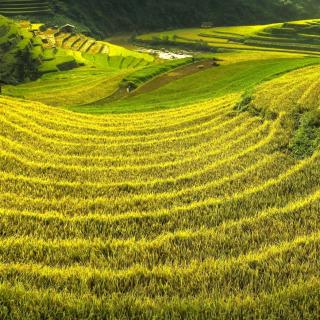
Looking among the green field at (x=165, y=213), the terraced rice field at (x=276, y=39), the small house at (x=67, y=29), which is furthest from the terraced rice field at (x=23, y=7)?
the green field at (x=165, y=213)

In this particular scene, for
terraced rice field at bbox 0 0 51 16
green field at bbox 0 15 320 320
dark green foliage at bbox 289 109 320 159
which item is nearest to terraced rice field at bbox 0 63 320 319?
green field at bbox 0 15 320 320

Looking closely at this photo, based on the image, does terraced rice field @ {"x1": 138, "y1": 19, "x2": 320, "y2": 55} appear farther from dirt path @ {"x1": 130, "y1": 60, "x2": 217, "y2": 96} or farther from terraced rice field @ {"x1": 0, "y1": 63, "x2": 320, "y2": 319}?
terraced rice field @ {"x1": 0, "y1": 63, "x2": 320, "y2": 319}

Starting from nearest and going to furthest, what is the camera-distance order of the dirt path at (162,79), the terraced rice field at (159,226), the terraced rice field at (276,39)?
the terraced rice field at (159,226) < the dirt path at (162,79) < the terraced rice field at (276,39)

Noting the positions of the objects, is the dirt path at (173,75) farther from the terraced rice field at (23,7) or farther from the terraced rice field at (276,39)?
the terraced rice field at (23,7)

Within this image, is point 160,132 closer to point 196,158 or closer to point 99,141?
point 99,141

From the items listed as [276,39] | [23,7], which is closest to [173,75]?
[276,39]

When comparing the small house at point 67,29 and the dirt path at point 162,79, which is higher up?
the small house at point 67,29


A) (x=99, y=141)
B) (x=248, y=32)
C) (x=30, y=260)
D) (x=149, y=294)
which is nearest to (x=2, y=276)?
(x=30, y=260)

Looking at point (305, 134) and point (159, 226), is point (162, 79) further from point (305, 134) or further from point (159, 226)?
point (159, 226)
